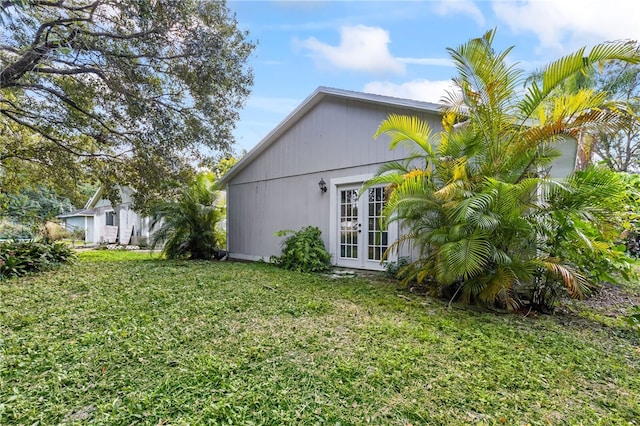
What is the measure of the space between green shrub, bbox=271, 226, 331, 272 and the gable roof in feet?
9.34

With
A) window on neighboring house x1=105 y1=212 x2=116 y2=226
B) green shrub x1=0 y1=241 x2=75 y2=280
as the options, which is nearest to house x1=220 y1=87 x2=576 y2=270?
green shrub x1=0 y1=241 x2=75 y2=280

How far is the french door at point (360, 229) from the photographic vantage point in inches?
259

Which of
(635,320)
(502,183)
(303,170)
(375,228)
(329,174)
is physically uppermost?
(303,170)

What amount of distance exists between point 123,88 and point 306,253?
16.2 feet

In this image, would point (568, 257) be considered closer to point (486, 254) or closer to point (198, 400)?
Result: point (486, 254)

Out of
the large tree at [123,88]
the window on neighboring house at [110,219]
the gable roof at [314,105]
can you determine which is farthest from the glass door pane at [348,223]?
the window on neighboring house at [110,219]

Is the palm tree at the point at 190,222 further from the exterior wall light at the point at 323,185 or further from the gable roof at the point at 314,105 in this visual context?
the exterior wall light at the point at 323,185

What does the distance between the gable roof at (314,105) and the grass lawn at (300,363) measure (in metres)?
3.43

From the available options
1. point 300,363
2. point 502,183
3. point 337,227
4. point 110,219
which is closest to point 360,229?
point 337,227

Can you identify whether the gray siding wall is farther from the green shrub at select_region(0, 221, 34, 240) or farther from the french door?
the green shrub at select_region(0, 221, 34, 240)

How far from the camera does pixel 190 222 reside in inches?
336

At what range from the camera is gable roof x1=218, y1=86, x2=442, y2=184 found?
18.6 feet

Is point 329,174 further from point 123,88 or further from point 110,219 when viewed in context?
point 110,219

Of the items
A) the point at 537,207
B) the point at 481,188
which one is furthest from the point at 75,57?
the point at 537,207
